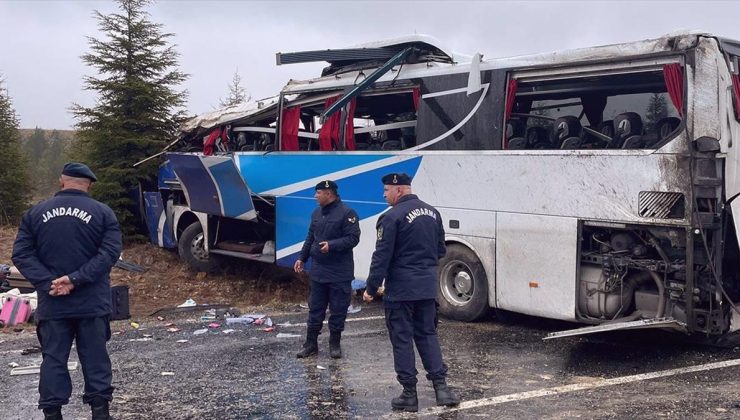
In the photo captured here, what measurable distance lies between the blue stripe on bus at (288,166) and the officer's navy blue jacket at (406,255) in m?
3.56

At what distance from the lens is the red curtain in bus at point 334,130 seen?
995 centimetres

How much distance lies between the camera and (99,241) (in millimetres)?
5379

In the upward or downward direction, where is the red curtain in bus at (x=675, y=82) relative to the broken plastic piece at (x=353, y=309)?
upward

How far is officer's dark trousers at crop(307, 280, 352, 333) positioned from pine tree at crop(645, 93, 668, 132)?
3.21m

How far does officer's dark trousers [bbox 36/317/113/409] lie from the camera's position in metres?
5.18

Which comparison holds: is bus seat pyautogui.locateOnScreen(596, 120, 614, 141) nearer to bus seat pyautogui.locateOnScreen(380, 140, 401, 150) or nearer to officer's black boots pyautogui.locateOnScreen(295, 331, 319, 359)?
bus seat pyautogui.locateOnScreen(380, 140, 401, 150)

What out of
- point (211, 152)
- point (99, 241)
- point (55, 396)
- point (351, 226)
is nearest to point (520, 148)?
point (351, 226)

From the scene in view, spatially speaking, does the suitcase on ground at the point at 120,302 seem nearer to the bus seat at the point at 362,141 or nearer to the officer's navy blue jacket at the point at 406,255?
the bus seat at the point at 362,141

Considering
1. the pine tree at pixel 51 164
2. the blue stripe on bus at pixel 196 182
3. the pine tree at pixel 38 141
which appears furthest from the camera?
the pine tree at pixel 38 141

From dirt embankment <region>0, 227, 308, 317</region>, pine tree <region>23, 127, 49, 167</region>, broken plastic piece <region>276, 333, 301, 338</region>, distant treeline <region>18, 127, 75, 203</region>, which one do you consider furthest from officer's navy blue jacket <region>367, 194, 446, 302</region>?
pine tree <region>23, 127, 49, 167</region>

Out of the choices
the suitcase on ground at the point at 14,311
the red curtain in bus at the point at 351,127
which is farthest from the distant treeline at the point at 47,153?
the red curtain in bus at the point at 351,127

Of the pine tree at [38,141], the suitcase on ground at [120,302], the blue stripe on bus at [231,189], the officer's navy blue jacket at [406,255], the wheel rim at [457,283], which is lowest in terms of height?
the suitcase on ground at [120,302]

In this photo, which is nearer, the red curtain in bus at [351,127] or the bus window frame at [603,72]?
the bus window frame at [603,72]

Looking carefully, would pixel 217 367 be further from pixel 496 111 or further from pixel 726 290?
pixel 726 290
